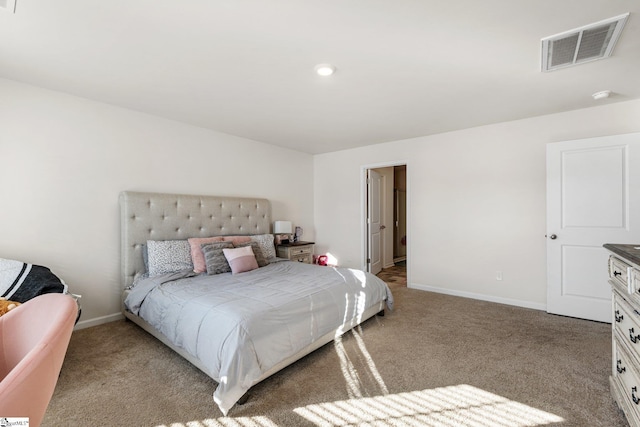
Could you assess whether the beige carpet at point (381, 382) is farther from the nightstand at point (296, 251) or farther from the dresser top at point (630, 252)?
the nightstand at point (296, 251)

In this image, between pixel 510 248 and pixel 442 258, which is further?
pixel 442 258

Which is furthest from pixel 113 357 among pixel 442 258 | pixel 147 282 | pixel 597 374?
pixel 442 258

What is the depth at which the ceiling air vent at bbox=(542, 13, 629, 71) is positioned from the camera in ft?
5.84

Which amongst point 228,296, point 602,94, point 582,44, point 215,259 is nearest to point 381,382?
point 228,296

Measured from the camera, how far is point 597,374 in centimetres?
209

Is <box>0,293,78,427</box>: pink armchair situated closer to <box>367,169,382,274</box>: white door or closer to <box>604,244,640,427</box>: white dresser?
<box>604,244,640,427</box>: white dresser

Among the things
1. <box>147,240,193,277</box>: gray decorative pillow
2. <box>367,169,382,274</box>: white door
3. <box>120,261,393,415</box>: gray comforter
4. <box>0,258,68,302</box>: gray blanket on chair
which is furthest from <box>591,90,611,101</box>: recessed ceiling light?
<box>0,258,68,302</box>: gray blanket on chair

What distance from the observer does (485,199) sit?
12.7ft

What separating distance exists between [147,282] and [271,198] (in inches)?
94.6

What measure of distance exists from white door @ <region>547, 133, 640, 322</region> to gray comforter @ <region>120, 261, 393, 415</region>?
206cm

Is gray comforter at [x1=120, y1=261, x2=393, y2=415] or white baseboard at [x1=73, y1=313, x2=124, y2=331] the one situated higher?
gray comforter at [x1=120, y1=261, x2=393, y2=415]

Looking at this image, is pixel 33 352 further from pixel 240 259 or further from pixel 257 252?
pixel 257 252

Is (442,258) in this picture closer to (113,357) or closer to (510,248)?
(510,248)

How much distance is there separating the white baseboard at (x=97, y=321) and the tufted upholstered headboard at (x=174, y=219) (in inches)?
14.6
